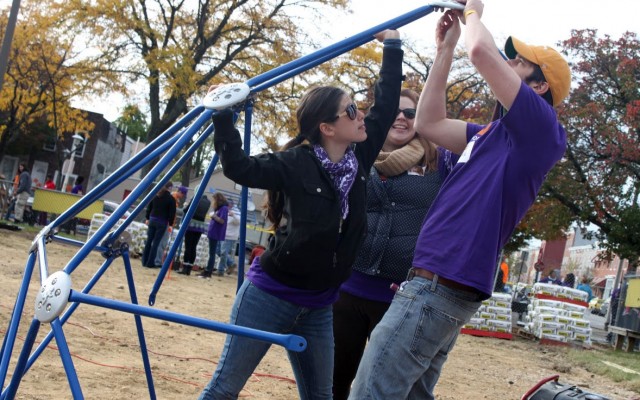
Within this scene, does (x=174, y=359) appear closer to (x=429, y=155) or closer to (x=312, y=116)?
(x=429, y=155)

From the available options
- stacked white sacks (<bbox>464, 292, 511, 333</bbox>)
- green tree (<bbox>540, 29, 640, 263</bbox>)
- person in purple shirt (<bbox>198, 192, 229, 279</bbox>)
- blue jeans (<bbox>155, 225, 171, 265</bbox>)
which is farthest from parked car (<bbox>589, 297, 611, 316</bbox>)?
blue jeans (<bbox>155, 225, 171, 265</bbox>)

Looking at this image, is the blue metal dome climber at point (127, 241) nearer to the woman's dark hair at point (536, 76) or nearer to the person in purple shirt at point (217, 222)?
the woman's dark hair at point (536, 76)

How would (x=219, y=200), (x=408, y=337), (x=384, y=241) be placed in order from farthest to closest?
(x=219, y=200), (x=384, y=241), (x=408, y=337)

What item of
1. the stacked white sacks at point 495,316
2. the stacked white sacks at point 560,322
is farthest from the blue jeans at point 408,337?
the stacked white sacks at point 560,322

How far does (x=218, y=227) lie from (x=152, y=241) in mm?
1318

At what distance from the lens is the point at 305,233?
8.49 ft

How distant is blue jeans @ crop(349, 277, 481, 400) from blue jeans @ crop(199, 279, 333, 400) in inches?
18.8

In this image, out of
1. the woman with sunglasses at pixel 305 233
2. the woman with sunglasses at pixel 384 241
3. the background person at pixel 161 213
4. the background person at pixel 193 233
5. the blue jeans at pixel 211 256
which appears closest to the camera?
the woman with sunglasses at pixel 305 233

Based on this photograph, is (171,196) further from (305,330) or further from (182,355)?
(305,330)

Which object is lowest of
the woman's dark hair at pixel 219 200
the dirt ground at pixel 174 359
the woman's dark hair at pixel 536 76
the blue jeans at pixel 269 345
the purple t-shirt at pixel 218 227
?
the dirt ground at pixel 174 359

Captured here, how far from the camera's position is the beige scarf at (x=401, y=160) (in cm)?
340

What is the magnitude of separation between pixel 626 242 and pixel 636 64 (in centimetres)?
541

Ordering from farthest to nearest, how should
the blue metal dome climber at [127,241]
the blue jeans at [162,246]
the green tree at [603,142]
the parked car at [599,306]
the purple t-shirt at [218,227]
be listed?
the parked car at [599,306], the green tree at [603,142], the blue jeans at [162,246], the purple t-shirt at [218,227], the blue metal dome climber at [127,241]

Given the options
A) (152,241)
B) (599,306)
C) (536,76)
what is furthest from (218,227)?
(599,306)
